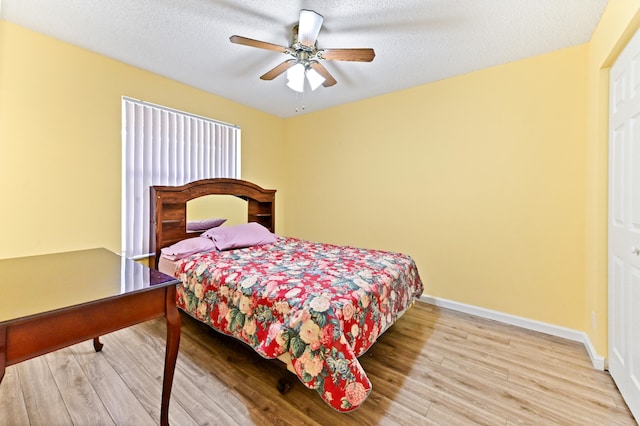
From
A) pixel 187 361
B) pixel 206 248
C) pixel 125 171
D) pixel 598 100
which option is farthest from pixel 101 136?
pixel 598 100

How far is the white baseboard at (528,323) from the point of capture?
195cm

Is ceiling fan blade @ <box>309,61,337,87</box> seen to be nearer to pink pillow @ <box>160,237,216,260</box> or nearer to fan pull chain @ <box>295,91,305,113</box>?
fan pull chain @ <box>295,91,305,113</box>

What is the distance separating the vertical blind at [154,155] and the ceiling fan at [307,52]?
4.43ft

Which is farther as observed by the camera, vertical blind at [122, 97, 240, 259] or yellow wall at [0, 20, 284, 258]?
vertical blind at [122, 97, 240, 259]

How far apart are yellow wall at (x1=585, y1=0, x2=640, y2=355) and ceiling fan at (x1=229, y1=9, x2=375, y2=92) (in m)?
1.53

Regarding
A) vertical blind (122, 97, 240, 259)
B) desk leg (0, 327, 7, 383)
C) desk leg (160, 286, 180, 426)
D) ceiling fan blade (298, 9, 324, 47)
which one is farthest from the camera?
vertical blind (122, 97, 240, 259)

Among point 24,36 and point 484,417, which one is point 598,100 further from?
point 24,36

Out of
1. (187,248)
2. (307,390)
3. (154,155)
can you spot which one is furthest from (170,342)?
(154,155)

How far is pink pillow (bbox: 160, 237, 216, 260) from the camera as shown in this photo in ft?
8.17

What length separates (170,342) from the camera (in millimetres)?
1283

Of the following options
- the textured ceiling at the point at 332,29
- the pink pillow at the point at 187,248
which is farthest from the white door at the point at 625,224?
the pink pillow at the point at 187,248

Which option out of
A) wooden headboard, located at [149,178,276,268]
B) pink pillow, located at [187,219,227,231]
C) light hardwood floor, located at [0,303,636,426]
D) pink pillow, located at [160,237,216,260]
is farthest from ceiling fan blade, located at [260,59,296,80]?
light hardwood floor, located at [0,303,636,426]

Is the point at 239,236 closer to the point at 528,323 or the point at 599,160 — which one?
the point at 528,323

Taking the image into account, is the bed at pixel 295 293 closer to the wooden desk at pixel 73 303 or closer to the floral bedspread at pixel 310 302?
the floral bedspread at pixel 310 302
